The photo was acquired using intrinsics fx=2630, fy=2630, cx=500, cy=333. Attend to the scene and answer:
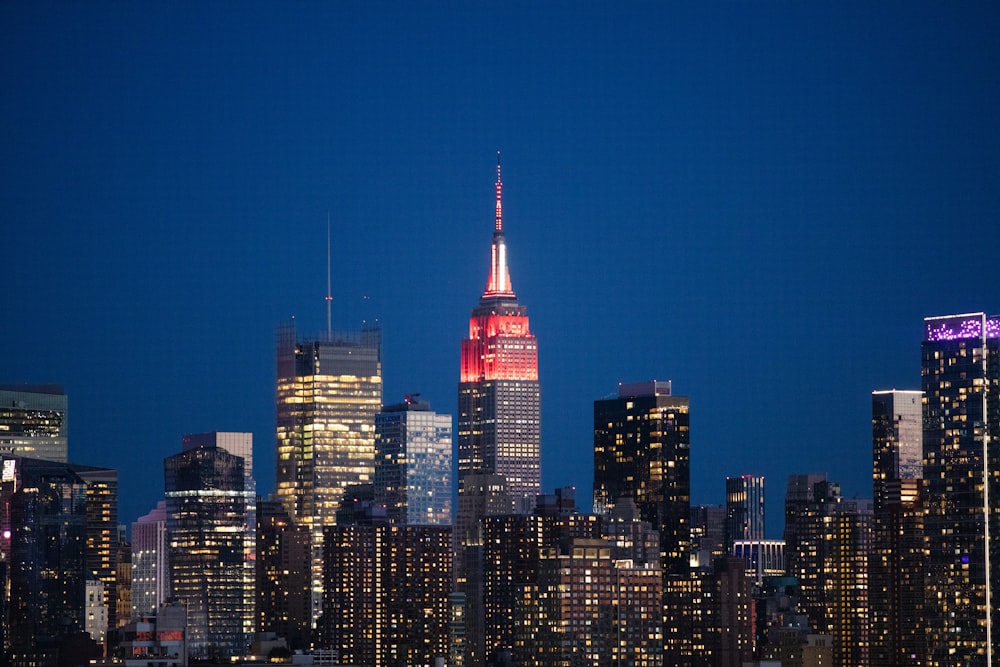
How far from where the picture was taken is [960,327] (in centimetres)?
17862

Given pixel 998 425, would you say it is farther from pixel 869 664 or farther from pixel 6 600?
pixel 6 600

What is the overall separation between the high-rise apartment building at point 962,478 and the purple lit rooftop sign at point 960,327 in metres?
0.07

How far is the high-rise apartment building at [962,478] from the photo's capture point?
175 meters

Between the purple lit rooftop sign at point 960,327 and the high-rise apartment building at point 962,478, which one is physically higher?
the purple lit rooftop sign at point 960,327

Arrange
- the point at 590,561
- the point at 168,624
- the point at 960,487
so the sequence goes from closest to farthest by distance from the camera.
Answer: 1. the point at 168,624
2. the point at 960,487
3. the point at 590,561

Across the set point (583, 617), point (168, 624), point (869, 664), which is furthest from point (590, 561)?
point (168, 624)

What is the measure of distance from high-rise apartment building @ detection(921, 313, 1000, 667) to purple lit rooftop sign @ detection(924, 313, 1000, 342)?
7 cm

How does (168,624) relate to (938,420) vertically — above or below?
below

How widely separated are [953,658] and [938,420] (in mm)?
16675

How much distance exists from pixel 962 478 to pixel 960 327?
403 inches

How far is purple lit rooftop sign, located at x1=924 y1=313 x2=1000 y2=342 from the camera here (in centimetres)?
17675

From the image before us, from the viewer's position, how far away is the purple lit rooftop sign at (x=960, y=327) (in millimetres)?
176750

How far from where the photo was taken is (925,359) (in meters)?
181

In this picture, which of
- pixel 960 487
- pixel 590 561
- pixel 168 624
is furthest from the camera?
pixel 590 561
